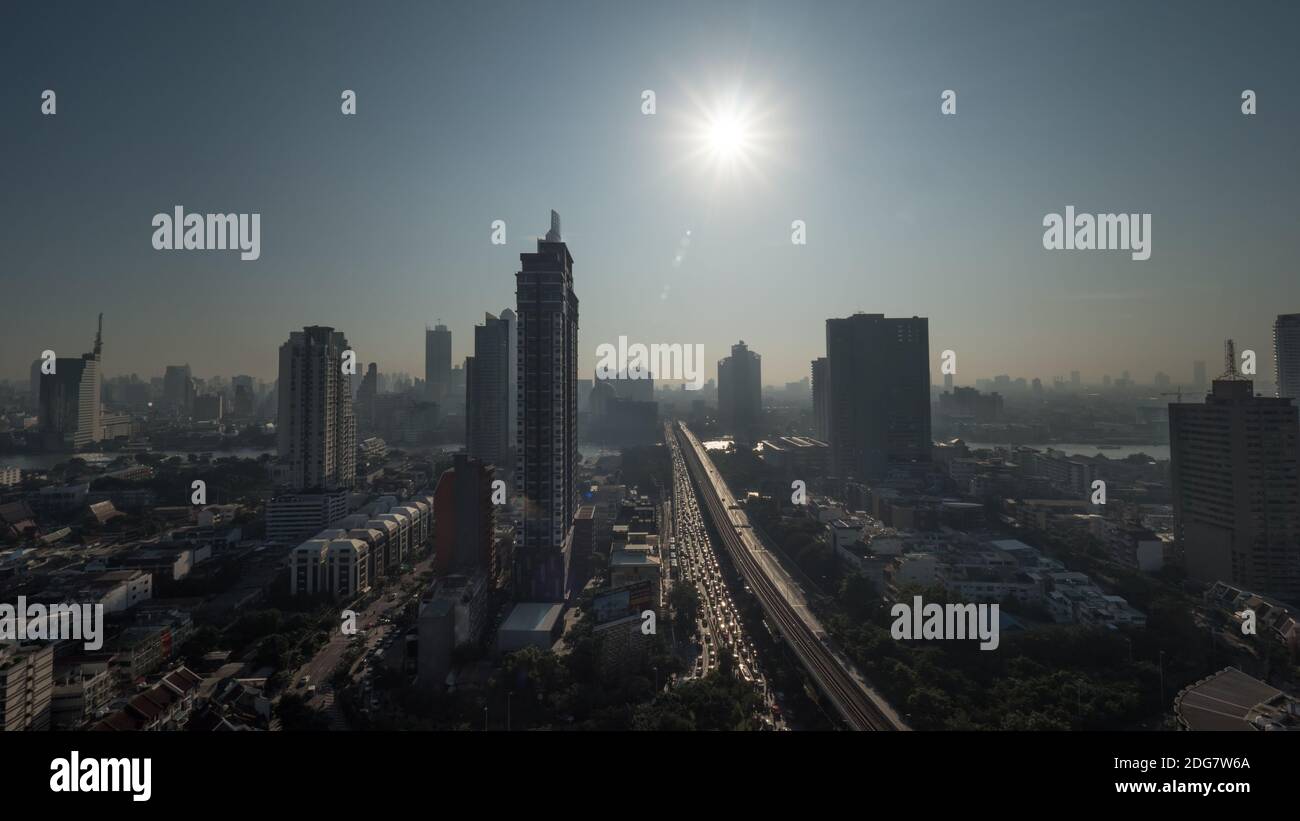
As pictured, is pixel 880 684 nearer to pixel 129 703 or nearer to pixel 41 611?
pixel 129 703

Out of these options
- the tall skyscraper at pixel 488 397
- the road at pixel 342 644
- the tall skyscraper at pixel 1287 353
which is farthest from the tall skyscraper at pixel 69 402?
the tall skyscraper at pixel 1287 353

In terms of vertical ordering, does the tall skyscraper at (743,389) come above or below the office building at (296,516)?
above

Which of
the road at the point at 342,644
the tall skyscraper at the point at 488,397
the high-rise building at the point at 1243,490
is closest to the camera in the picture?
the road at the point at 342,644

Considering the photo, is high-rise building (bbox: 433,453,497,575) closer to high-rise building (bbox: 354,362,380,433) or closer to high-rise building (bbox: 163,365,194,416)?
high-rise building (bbox: 354,362,380,433)

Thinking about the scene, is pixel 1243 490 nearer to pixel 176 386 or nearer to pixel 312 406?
pixel 312 406

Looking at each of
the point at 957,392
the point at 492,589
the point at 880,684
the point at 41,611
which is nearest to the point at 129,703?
the point at 41,611

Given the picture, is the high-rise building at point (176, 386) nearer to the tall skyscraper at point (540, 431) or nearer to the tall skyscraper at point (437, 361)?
the tall skyscraper at point (437, 361)
